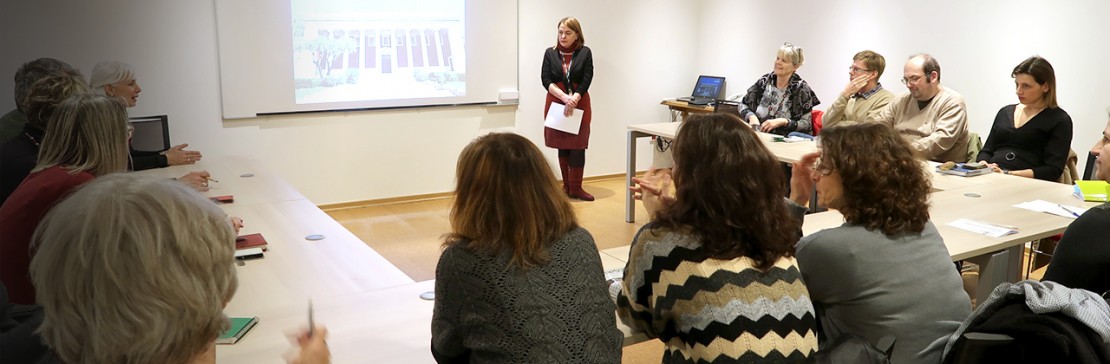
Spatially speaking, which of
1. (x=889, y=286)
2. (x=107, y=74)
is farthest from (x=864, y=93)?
(x=107, y=74)

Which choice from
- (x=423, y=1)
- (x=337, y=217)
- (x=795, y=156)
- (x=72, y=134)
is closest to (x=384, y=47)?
(x=423, y=1)

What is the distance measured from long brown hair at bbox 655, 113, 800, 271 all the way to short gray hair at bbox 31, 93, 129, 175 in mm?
1672

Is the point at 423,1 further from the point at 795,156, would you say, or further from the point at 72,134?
the point at 72,134

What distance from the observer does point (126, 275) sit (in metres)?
1.05

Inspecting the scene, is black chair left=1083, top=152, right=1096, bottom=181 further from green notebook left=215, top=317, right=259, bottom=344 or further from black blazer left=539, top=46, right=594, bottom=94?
green notebook left=215, top=317, right=259, bottom=344

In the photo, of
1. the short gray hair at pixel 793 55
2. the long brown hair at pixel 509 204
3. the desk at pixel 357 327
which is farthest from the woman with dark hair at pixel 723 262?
the short gray hair at pixel 793 55

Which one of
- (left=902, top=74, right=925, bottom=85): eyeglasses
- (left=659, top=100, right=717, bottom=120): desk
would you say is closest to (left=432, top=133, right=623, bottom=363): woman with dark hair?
(left=902, top=74, right=925, bottom=85): eyeglasses

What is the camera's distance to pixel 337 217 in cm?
616

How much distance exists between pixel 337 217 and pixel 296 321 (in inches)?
159

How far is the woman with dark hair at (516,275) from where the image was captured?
1.78m

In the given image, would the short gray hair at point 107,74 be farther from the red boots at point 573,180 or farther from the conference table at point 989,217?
the red boots at point 573,180

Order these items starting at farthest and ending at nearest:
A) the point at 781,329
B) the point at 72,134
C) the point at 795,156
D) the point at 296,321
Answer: the point at 795,156
the point at 72,134
the point at 296,321
the point at 781,329

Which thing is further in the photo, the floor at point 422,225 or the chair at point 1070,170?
the floor at point 422,225

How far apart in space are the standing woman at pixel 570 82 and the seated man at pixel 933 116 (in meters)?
2.34
